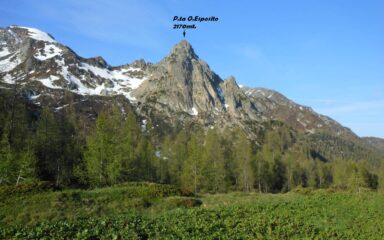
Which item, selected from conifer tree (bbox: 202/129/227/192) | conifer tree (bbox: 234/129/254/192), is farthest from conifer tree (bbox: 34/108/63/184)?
conifer tree (bbox: 234/129/254/192)

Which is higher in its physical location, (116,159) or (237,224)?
(116,159)

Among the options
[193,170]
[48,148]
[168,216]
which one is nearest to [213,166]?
[193,170]

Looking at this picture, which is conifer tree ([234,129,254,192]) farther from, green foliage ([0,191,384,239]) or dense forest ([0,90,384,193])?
green foliage ([0,191,384,239])

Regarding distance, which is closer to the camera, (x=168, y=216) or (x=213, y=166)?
(x=168, y=216)

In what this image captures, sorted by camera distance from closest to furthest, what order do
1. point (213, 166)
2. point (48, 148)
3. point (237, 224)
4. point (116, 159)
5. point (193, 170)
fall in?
point (237, 224)
point (116, 159)
point (48, 148)
point (193, 170)
point (213, 166)

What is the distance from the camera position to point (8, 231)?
17.0 m

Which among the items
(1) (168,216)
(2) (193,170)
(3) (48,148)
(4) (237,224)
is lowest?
(4) (237,224)

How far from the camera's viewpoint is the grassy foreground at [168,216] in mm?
18406

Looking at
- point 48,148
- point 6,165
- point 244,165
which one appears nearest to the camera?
point 6,165

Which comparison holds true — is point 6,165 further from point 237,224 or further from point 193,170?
point 237,224

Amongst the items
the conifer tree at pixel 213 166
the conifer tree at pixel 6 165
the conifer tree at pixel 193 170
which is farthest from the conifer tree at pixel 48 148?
the conifer tree at pixel 213 166

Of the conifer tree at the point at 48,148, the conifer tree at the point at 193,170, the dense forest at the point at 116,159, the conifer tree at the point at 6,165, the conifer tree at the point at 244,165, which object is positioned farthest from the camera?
the conifer tree at the point at 244,165

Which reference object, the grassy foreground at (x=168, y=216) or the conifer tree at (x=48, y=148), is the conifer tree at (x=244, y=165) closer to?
the conifer tree at (x=48, y=148)

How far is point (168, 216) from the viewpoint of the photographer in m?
24.3
